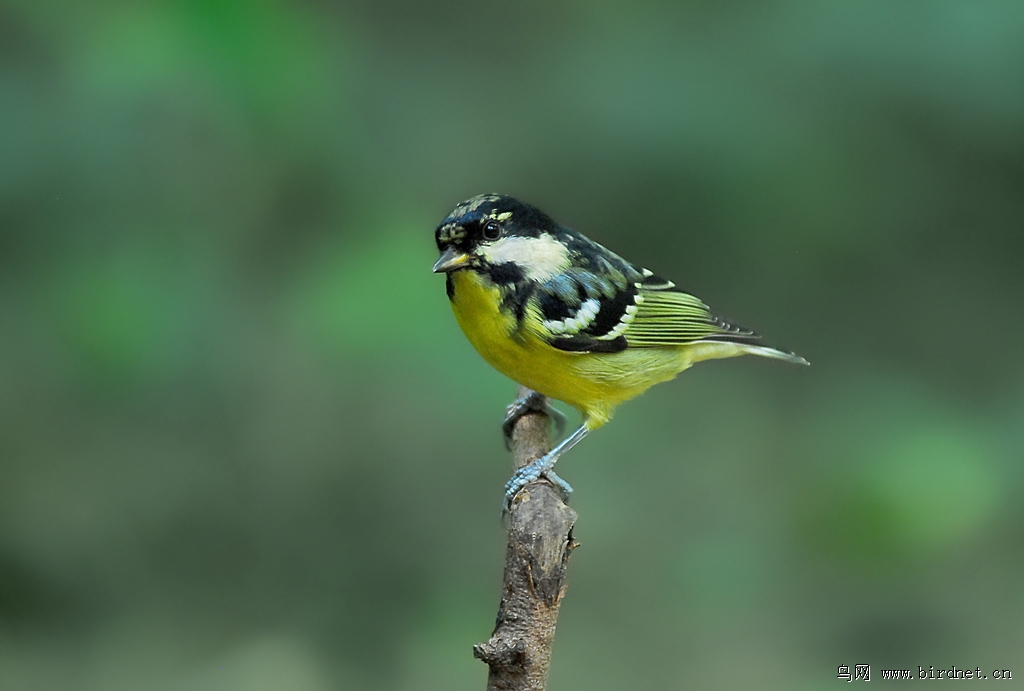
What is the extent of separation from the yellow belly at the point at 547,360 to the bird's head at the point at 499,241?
81 mm

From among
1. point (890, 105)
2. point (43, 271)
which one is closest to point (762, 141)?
point (890, 105)

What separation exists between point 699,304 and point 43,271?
8.27ft

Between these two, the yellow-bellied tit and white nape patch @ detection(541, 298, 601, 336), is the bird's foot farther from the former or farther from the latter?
white nape patch @ detection(541, 298, 601, 336)

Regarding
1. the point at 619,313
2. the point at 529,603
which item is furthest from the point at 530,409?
the point at 529,603

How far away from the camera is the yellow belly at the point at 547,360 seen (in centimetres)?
320

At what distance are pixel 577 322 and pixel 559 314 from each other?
0.08 m

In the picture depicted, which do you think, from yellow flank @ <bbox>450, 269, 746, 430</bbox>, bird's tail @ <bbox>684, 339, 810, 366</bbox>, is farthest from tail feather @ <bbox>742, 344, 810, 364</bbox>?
yellow flank @ <bbox>450, 269, 746, 430</bbox>

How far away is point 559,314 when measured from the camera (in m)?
3.27

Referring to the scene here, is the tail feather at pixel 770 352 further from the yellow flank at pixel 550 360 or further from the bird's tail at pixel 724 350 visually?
the yellow flank at pixel 550 360

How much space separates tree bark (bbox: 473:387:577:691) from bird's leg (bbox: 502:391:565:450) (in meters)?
1.32

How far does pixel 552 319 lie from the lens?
324 centimetres

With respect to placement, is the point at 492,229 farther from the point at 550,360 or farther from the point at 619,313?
the point at 619,313

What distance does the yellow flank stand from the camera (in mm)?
3195

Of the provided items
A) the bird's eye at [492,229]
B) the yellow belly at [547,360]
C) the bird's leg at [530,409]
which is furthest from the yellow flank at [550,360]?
the bird's leg at [530,409]
